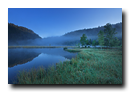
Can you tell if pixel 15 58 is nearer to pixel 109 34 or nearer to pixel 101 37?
pixel 101 37

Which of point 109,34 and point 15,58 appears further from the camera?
point 15,58

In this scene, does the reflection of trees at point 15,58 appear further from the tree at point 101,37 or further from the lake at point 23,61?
the tree at point 101,37

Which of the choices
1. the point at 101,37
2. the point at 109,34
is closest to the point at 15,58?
the point at 101,37

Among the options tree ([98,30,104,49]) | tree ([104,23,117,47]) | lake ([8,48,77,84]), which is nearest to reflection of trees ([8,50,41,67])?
lake ([8,48,77,84])

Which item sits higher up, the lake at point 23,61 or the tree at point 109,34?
the tree at point 109,34

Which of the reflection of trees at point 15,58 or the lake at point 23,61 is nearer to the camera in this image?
the lake at point 23,61

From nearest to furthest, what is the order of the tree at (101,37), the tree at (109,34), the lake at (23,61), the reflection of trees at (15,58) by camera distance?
the lake at (23,61), the reflection of trees at (15,58), the tree at (109,34), the tree at (101,37)

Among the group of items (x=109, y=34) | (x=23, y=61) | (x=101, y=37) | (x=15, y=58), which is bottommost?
(x=23, y=61)

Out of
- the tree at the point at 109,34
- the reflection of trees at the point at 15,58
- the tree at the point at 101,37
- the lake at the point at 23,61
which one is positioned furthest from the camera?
the tree at the point at 101,37

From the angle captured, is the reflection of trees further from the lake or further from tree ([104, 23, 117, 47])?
tree ([104, 23, 117, 47])

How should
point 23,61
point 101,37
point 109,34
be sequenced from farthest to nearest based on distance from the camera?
point 23,61, point 101,37, point 109,34

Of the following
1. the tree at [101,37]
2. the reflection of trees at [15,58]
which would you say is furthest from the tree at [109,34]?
the reflection of trees at [15,58]
